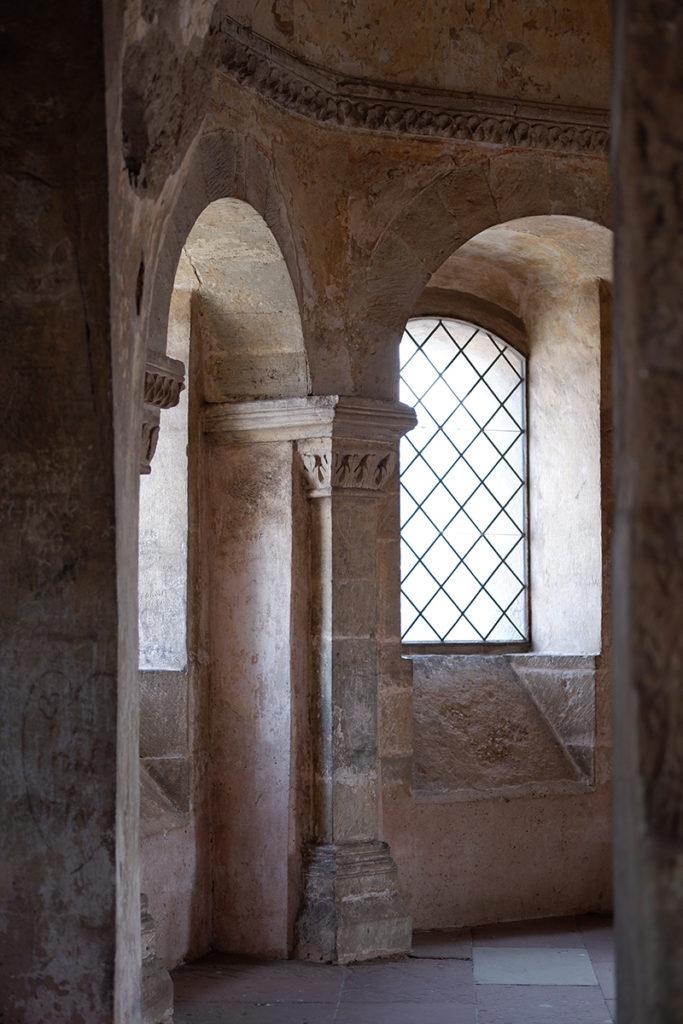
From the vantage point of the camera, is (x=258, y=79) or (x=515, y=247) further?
(x=515, y=247)

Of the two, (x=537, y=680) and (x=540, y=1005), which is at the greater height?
(x=537, y=680)

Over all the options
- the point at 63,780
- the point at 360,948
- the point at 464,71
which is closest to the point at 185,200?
the point at 464,71

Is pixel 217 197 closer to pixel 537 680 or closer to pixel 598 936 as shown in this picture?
pixel 537 680

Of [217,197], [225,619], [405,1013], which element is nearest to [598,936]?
[405,1013]

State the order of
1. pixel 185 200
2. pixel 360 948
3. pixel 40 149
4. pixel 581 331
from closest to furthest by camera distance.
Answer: pixel 40 149, pixel 185 200, pixel 360 948, pixel 581 331

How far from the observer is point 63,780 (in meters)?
2.83

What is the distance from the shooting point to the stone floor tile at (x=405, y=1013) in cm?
455

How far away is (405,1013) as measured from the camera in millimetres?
4645

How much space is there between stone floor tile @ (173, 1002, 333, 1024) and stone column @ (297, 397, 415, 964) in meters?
0.65

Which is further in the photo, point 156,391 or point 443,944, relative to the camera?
point 443,944

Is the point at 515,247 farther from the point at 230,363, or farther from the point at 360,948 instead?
the point at 360,948

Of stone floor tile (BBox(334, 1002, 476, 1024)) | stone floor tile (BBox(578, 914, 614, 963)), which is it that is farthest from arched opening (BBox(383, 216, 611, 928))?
stone floor tile (BBox(334, 1002, 476, 1024))

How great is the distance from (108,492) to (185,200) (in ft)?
6.64

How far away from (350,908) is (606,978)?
1.06 metres
